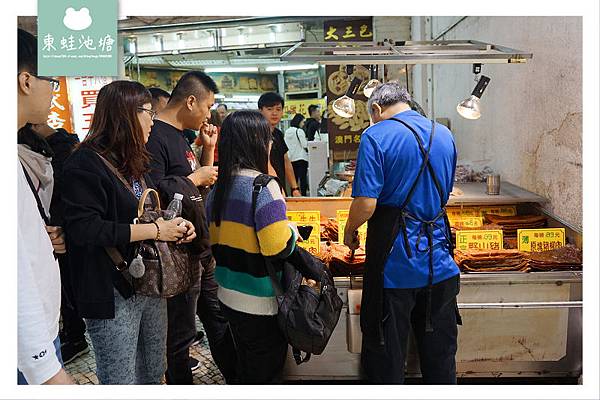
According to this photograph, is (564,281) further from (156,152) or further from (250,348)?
(156,152)

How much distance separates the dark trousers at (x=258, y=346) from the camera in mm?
2406

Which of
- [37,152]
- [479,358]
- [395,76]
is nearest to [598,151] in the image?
[479,358]

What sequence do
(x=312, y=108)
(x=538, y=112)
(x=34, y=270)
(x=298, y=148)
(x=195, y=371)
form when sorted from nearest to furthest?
1. (x=34, y=270)
2. (x=195, y=371)
3. (x=538, y=112)
4. (x=298, y=148)
5. (x=312, y=108)

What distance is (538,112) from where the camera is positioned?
379 cm

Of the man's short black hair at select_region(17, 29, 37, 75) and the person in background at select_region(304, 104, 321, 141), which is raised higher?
the person in background at select_region(304, 104, 321, 141)

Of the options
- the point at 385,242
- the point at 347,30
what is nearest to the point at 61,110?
the point at 385,242

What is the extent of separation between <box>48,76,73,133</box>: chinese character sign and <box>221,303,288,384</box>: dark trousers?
125 centimetres

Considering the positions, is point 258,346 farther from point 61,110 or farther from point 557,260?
point 61,110

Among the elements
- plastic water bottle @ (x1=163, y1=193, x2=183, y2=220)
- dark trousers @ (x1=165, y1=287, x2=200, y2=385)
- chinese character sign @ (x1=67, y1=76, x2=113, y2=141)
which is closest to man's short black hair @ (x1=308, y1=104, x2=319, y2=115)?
chinese character sign @ (x1=67, y1=76, x2=113, y2=141)

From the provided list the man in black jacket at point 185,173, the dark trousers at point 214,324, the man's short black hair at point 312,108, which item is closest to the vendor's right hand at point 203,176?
the man in black jacket at point 185,173

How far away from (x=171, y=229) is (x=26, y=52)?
843 mm

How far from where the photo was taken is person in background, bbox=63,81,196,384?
82.3 inches

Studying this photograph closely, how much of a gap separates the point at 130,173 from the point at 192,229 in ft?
1.15

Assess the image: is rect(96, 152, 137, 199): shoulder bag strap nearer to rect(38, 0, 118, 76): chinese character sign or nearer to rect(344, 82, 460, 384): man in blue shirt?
rect(38, 0, 118, 76): chinese character sign
